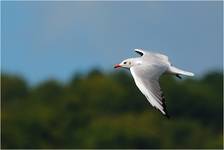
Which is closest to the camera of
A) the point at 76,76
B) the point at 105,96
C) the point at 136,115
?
the point at 136,115

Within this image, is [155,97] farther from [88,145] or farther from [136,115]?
[136,115]

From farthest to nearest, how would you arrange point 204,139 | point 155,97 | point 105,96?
point 105,96
point 204,139
point 155,97

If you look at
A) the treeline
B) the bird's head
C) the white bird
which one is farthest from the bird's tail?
the treeline

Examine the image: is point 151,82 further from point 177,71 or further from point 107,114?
point 107,114

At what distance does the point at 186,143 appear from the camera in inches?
955

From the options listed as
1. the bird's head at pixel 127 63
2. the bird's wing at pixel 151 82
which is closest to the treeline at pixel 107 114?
the bird's head at pixel 127 63

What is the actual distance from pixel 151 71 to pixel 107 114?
20.4m

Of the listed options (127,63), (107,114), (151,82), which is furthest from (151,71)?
(107,114)

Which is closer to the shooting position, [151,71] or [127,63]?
[151,71]

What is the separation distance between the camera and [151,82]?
7328 mm

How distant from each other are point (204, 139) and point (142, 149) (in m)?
2.14

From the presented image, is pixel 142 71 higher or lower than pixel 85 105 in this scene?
higher

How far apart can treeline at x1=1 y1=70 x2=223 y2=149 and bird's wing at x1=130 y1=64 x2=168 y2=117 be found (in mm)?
13988

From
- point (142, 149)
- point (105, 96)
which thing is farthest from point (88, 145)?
point (105, 96)
